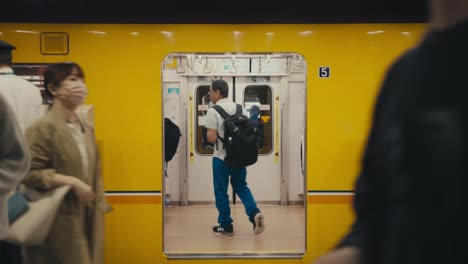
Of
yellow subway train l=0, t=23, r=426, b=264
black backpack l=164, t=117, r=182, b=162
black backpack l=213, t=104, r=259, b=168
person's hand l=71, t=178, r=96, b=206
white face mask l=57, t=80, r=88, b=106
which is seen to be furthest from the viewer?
black backpack l=164, t=117, r=182, b=162

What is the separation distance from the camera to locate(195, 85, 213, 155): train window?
28.6 feet

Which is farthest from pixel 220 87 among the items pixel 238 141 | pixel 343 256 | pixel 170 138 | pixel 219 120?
pixel 343 256

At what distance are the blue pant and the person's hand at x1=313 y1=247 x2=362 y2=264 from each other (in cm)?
563

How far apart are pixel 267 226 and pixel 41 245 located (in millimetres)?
4550

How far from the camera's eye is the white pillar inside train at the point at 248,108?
28.1ft

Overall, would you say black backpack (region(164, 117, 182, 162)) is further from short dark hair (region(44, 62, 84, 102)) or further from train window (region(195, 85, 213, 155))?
short dark hair (region(44, 62, 84, 102))

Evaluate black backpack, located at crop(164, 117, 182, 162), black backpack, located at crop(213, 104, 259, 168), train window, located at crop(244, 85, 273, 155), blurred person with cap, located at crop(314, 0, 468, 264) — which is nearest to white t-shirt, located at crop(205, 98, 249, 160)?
black backpack, located at crop(213, 104, 259, 168)

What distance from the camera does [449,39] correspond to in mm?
668

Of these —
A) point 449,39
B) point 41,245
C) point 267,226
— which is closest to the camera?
point 449,39

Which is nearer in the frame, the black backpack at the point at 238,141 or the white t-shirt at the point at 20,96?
the white t-shirt at the point at 20,96

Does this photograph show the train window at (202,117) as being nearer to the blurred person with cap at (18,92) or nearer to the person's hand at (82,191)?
the blurred person with cap at (18,92)

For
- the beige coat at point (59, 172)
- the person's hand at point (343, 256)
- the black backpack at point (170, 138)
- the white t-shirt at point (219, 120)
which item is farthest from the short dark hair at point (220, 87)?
the person's hand at point (343, 256)
